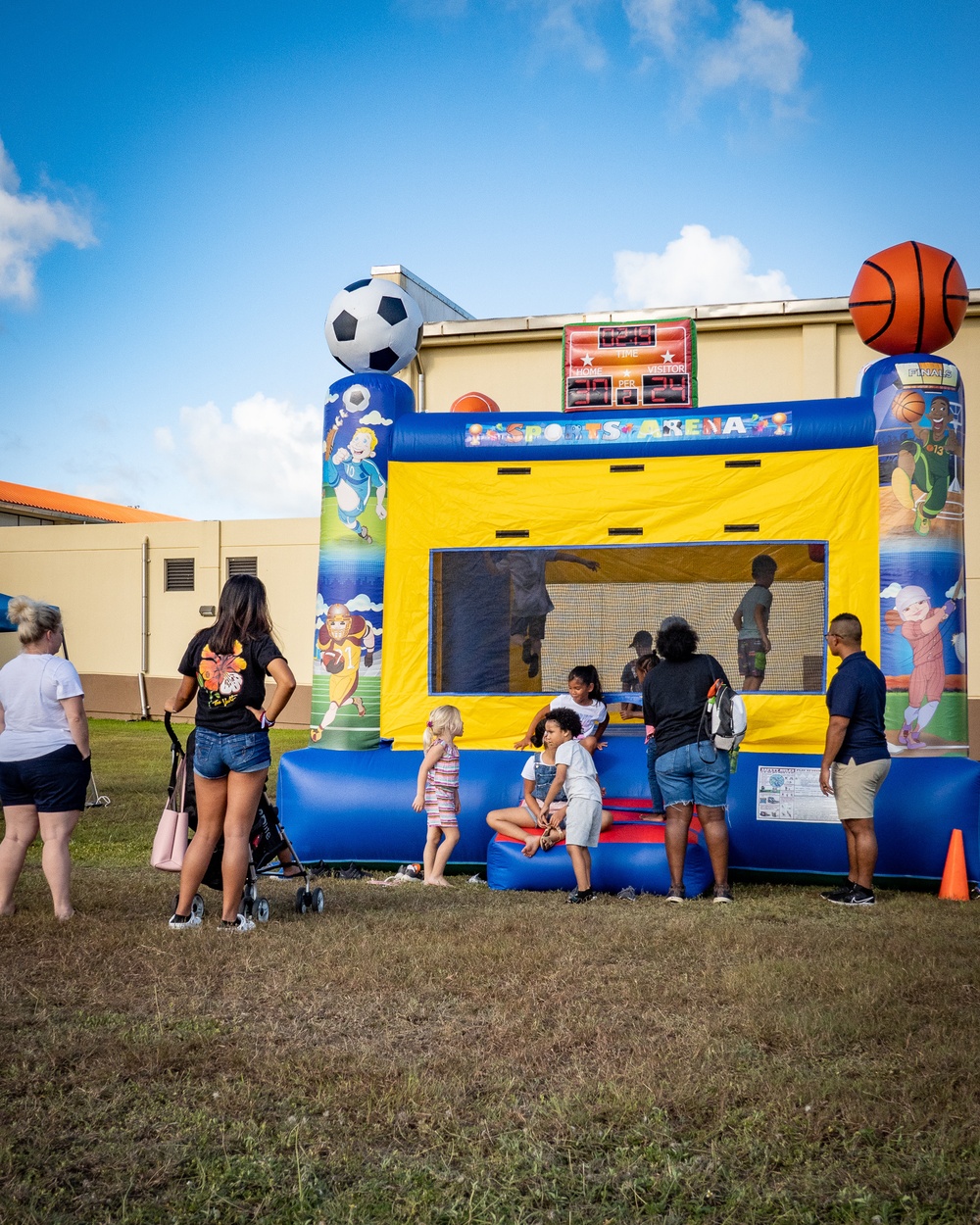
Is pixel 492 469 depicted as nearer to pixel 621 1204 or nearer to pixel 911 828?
pixel 911 828

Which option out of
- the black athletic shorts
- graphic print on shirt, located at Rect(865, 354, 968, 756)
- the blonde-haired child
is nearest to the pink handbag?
the black athletic shorts

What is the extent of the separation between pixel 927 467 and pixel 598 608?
2.09 metres

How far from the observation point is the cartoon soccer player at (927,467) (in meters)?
6.73

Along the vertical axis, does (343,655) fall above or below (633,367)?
below

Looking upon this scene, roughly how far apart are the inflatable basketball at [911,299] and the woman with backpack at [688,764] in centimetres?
236

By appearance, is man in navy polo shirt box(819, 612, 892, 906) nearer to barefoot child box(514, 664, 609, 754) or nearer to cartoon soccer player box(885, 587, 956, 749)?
cartoon soccer player box(885, 587, 956, 749)

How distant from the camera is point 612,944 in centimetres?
482

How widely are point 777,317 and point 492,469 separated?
8.04m

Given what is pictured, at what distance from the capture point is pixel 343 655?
7359 mm

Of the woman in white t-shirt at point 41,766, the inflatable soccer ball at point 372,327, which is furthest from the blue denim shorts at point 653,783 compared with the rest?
the inflatable soccer ball at point 372,327

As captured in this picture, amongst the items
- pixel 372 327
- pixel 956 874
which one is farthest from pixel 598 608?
pixel 956 874

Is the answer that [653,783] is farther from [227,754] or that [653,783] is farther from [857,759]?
[227,754]

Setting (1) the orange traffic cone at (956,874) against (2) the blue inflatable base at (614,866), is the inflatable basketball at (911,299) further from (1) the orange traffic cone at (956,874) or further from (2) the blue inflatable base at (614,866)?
(2) the blue inflatable base at (614,866)

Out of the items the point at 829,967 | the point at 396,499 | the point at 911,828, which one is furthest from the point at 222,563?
the point at 829,967
